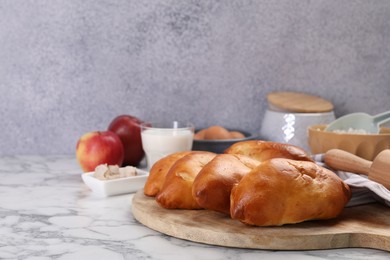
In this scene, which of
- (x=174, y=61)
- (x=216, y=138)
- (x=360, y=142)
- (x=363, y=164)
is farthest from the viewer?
(x=174, y=61)

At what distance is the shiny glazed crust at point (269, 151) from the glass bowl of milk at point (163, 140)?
0.29 meters

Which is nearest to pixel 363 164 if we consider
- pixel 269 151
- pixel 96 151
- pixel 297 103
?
pixel 269 151

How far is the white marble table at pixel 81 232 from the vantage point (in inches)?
36.0

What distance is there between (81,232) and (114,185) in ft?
0.87

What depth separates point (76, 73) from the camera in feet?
5.52

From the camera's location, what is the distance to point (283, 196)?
960 mm

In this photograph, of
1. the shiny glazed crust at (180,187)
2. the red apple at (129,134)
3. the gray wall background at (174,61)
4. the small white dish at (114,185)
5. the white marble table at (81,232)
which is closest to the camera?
the white marble table at (81,232)

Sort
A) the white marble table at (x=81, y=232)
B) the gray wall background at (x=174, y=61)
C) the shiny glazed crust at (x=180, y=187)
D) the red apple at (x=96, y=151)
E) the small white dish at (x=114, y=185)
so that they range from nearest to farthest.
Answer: the white marble table at (x=81, y=232) < the shiny glazed crust at (x=180, y=187) < the small white dish at (x=114, y=185) < the red apple at (x=96, y=151) < the gray wall background at (x=174, y=61)

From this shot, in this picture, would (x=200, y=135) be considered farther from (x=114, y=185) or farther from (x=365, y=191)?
(x=365, y=191)

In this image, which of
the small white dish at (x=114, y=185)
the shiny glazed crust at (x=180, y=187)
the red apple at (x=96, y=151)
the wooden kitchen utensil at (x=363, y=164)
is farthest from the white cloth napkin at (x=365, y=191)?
the red apple at (x=96, y=151)

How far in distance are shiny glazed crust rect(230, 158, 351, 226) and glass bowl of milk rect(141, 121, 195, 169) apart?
0.49 meters

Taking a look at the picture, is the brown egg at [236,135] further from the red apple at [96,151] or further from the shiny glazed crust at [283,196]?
the shiny glazed crust at [283,196]

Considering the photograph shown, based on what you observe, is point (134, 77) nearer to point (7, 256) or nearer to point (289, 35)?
point (289, 35)

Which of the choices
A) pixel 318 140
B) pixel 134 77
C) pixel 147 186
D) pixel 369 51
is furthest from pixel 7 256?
pixel 369 51
